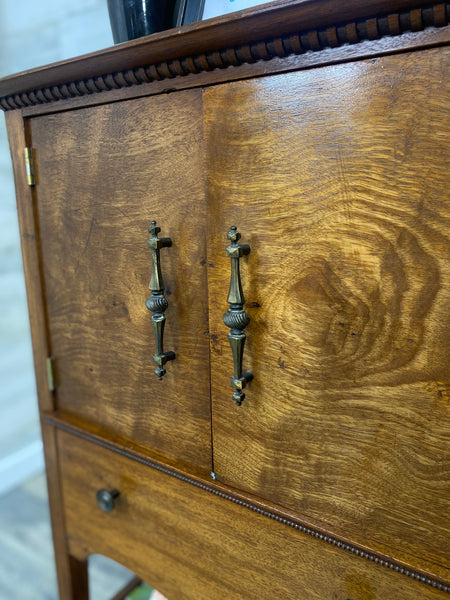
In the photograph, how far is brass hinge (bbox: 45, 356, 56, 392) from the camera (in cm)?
78

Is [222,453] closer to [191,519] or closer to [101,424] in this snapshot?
[191,519]

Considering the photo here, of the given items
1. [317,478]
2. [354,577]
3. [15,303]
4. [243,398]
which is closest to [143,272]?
[243,398]

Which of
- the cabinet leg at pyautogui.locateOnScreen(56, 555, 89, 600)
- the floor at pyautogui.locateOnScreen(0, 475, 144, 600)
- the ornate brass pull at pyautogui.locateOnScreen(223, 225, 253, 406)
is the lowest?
the floor at pyautogui.locateOnScreen(0, 475, 144, 600)

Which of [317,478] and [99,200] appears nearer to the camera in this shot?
[317,478]

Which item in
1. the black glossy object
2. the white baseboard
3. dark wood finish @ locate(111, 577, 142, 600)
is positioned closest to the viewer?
the black glossy object

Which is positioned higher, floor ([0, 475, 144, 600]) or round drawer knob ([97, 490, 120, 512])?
round drawer knob ([97, 490, 120, 512])

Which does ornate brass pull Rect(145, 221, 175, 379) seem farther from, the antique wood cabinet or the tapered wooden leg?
the tapered wooden leg

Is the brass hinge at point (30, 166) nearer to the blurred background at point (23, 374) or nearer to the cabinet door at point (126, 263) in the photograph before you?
the cabinet door at point (126, 263)

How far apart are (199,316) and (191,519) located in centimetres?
31

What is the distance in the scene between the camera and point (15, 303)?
1.55m

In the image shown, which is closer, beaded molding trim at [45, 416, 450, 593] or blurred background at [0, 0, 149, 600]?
beaded molding trim at [45, 416, 450, 593]

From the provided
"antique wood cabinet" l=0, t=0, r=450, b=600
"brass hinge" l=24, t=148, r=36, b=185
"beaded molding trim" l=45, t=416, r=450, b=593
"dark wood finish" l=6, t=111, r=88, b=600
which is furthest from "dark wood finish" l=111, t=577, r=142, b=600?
"brass hinge" l=24, t=148, r=36, b=185

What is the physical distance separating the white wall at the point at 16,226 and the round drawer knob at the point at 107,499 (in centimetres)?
97

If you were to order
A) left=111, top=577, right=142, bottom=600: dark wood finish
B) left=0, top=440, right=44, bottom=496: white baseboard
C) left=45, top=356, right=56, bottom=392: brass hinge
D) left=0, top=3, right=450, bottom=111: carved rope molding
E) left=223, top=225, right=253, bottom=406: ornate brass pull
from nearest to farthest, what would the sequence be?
1. left=0, top=3, right=450, bottom=111: carved rope molding
2. left=223, top=225, right=253, bottom=406: ornate brass pull
3. left=45, top=356, right=56, bottom=392: brass hinge
4. left=111, top=577, right=142, bottom=600: dark wood finish
5. left=0, top=440, right=44, bottom=496: white baseboard
